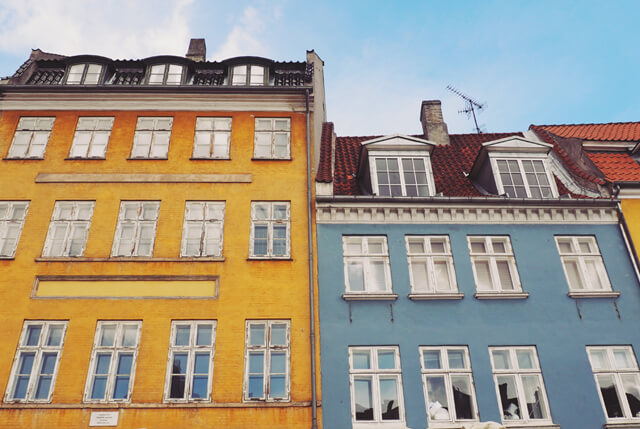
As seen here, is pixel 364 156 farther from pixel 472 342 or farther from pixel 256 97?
pixel 472 342

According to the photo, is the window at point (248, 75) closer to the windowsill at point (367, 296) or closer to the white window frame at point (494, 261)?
the windowsill at point (367, 296)

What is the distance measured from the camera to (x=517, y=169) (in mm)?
14883

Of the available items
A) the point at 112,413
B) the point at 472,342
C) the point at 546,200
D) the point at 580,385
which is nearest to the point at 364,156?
the point at 546,200

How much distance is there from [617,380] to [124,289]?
40.7ft

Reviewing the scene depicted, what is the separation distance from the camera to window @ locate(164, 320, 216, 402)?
1124 centimetres

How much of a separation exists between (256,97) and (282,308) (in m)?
7.10

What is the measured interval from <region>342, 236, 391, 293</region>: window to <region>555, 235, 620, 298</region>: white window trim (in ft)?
15.9

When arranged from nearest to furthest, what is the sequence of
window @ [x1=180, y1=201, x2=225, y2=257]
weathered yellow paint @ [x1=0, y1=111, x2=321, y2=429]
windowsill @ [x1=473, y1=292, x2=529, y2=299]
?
weathered yellow paint @ [x1=0, y1=111, x2=321, y2=429], windowsill @ [x1=473, y1=292, x2=529, y2=299], window @ [x1=180, y1=201, x2=225, y2=257]

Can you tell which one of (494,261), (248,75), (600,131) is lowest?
(494,261)

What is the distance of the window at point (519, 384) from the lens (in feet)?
37.3

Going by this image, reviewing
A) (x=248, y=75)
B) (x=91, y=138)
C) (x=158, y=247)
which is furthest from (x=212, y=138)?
(x=158, y=247)

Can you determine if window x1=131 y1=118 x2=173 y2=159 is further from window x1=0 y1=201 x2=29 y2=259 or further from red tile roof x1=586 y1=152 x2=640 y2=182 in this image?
red tile roof x1=586 y1=152 x2=640 y2=182

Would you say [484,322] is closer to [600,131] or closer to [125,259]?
[125,259]

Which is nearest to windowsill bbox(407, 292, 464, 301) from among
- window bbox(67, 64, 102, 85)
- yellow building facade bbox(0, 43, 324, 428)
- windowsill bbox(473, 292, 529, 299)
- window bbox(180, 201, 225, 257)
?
windowsill bbox(473, 292, 529, 299)
